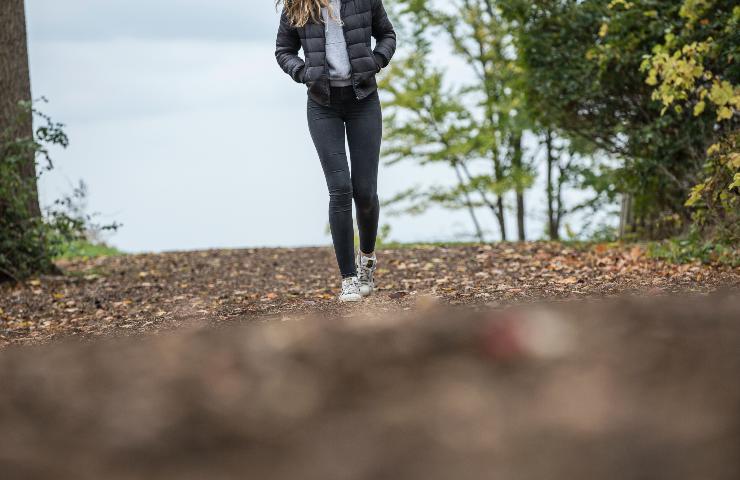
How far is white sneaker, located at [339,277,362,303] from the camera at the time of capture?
6402 mm

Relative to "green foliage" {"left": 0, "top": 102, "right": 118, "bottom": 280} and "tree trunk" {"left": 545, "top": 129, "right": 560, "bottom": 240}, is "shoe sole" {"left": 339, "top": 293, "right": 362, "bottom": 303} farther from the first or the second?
"tree trunk" {"left": 545, "top": 129, "right": 560, "bottom": 240}

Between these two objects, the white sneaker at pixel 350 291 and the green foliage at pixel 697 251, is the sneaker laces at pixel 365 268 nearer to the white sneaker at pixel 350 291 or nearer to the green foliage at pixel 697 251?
the white sneaker at pixel 350 291

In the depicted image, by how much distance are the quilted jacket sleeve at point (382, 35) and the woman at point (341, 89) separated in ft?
0.03

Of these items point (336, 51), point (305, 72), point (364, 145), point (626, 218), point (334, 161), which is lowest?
point (626, 218)

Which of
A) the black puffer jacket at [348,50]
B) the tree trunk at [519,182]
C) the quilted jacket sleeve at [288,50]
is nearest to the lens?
the black puffer jacket at [348,50]

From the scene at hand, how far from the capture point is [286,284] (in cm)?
875

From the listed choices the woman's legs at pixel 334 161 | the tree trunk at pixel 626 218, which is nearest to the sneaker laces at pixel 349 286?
the woman's legs at pixel 334 161

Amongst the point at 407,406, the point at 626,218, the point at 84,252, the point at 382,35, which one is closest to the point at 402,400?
the point at 407,406

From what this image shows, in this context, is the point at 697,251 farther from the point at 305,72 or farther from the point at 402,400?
the point at 402,400

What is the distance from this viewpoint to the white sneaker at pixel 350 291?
6402 mm

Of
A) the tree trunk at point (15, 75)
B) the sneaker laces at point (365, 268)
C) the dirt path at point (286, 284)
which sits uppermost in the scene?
the tree trunk at point (15, 75)

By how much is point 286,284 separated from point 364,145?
2865 mm

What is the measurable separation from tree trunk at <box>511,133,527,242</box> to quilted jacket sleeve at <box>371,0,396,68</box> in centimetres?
1077

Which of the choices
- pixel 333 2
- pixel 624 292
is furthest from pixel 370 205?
pixel 624 292
